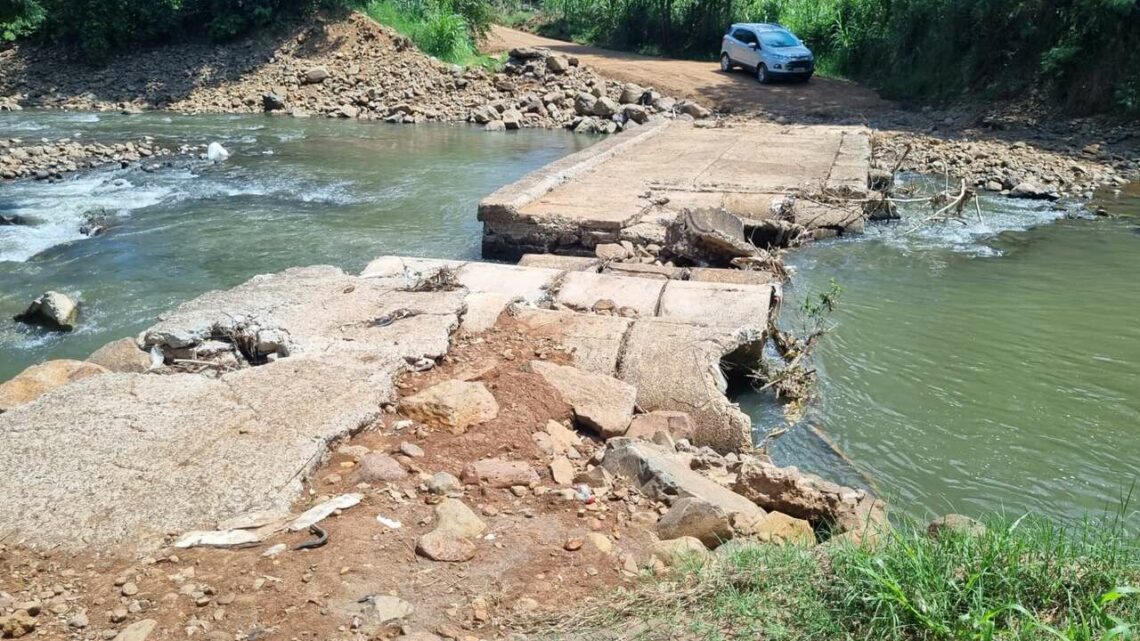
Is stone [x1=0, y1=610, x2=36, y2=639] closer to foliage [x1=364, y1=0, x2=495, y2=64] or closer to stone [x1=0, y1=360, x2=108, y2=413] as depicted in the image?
stone [x1=0, y1=360, x2=108, y2=413]

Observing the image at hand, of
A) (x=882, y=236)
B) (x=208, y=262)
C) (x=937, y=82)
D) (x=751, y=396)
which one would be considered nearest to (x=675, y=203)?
(x=882, y=236)

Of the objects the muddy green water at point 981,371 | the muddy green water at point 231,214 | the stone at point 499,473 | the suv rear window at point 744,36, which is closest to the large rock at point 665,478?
the stone at point 499,473

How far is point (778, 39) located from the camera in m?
24.5

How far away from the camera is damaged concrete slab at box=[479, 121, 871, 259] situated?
9.57 metres

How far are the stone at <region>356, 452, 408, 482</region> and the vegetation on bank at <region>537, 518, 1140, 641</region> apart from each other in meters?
1.30

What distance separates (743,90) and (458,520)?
21.1 m

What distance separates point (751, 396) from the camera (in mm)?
6562

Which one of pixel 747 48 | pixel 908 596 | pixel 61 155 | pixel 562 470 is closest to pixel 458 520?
pixel 562 470

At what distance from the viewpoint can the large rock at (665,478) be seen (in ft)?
13.6

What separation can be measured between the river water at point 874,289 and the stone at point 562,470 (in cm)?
182

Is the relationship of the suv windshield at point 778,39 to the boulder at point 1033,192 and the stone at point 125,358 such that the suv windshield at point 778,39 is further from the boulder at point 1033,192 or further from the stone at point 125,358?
the stone at point 125,358

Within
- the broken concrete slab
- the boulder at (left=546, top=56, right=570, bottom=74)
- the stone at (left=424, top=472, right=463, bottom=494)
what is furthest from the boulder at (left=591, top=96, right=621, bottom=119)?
the stone at (left=424, top=472, right=463, bottom=494)

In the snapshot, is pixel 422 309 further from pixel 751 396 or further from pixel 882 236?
pixel 882 236

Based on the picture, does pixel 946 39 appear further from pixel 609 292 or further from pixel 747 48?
pixel 609 292
